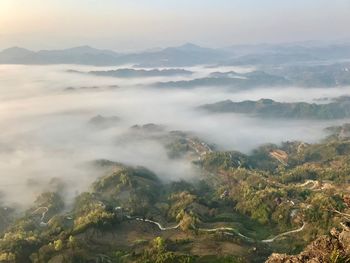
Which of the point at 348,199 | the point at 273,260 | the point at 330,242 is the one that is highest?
the point at 348,199

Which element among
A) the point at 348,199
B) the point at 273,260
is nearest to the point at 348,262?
the point at 348,199

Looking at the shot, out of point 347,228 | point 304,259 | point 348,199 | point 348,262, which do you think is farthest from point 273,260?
point 348,199

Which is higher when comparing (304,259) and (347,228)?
(347,228)

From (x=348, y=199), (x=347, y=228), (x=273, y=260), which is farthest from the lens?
(x=273, y=260)

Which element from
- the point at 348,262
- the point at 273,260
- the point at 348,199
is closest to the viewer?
the point at 348,199

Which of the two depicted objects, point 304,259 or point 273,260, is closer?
point 304,259

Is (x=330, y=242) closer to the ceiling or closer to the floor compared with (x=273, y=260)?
closer to the ceiling

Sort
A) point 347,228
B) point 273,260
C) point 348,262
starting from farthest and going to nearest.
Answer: point 273,260
point 347,228
point 348,262

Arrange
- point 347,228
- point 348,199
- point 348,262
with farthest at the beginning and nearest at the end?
point 347,228 → point 348,262 → point 348,199

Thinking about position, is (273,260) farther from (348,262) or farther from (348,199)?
(348,199)

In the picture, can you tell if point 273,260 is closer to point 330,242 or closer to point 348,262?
point 330,242
